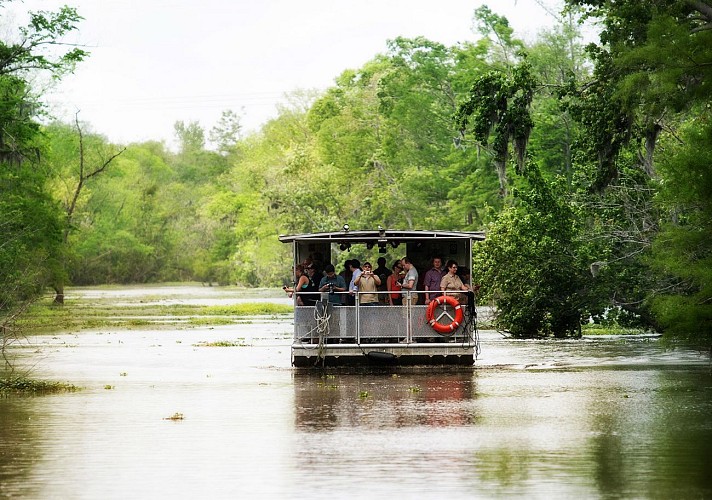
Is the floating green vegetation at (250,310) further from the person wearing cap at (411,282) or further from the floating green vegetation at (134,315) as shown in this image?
the person wearing cap at (411,282)

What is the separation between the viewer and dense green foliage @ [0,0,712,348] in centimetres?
2759

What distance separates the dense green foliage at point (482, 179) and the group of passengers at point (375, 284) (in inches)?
161

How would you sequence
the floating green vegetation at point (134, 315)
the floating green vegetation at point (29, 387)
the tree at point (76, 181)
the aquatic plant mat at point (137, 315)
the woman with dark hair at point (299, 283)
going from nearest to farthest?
the floating green vegetation at point (29, 387) → the woman with dark hair at point (299, 283) → the aquatic plant mat at point (137, 315) → the floating green vegetation at point (134, 315) → the tree at point (76, 181)

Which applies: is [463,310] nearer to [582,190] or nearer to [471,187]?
[582,190]

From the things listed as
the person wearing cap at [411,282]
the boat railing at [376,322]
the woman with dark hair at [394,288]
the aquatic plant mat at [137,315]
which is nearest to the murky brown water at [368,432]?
the boat railing at [376,322]

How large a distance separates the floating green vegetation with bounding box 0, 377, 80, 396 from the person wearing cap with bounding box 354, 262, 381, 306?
602cm

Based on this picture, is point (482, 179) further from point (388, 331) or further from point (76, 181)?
point (388, 331)

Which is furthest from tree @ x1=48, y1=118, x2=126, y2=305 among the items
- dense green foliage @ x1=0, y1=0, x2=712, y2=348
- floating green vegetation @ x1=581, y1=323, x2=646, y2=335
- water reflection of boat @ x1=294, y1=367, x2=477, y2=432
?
water reflection of boat @ x1=294, y1=367, x2=477, y2=432

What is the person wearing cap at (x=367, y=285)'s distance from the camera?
27.5m

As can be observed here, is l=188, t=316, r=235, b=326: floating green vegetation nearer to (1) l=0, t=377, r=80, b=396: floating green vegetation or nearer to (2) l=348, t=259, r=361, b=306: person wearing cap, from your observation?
(2) l=348, t=259, r=361, b=306: person wearing cap

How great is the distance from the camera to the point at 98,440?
1673cm

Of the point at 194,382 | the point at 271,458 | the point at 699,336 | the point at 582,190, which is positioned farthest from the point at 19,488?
the point at 582,190

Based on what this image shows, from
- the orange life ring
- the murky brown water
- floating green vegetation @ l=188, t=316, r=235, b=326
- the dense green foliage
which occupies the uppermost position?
Result: the dense green foliage

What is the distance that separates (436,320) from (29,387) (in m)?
7.90
